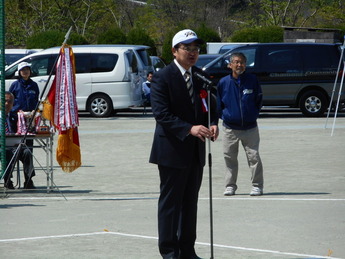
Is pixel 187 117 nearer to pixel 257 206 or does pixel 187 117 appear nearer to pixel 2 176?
pixel 257 206

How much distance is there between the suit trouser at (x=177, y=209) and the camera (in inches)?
259

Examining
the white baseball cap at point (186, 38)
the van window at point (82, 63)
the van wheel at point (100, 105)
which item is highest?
the white baseball cap at point (186, 38)

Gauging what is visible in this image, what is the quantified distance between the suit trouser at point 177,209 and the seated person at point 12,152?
4.78 m

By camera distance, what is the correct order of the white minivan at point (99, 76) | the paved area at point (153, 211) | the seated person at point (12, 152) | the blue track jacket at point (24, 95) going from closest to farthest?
the paved area at point (153, 211) < the seated person at point (12, 152) < the blue track jacket at point (24, 95) < the white minivan at point (99, 76)

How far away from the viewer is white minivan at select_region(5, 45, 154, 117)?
24.5m

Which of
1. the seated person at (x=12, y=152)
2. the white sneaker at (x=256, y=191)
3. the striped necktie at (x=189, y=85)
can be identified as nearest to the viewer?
the striped necktie at (x=189, y=85)

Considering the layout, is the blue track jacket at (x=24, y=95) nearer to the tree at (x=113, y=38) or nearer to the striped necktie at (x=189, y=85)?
the striped necktie at (x=189, y=85)

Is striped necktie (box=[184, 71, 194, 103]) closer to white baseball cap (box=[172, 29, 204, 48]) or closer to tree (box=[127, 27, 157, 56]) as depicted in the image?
white baseball cap (box=[172, 29, 204, 48])

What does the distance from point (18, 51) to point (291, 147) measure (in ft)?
55.9

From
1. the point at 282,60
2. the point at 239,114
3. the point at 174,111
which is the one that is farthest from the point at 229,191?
the point at 282,60

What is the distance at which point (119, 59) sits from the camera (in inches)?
965

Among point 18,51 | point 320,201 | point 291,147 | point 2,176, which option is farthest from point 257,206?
point 18,51

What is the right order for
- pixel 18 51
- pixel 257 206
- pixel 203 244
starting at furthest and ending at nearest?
pixel 18 51, pixel 257 206, pixel 203 244

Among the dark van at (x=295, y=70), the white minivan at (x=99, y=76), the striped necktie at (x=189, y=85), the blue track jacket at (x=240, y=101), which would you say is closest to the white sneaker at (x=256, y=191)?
the blue track jacket at (x=240, y=101)
